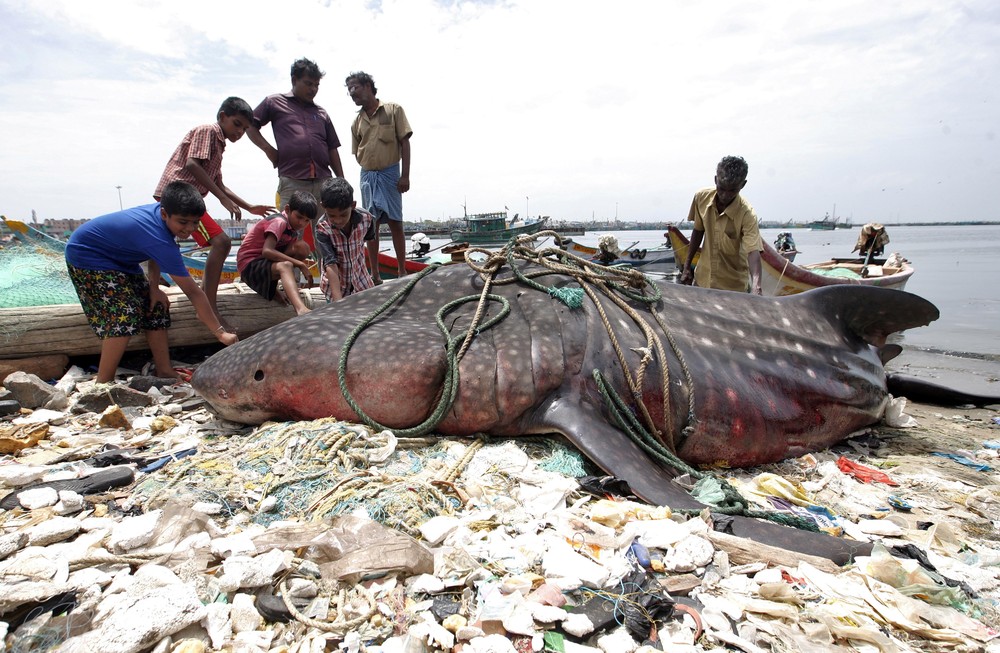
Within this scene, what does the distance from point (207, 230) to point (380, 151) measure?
2.20 m

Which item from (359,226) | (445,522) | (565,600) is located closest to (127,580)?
(445,522)

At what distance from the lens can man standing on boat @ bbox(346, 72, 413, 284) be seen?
6.30 m

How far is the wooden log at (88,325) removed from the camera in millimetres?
4434

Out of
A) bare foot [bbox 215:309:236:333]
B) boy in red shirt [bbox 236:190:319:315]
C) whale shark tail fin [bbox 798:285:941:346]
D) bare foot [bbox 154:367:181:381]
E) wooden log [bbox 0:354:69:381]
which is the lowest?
bare foot [bbox 154:367:181:381]

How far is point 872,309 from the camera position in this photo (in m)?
4.05

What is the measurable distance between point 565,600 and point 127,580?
56.5 inches

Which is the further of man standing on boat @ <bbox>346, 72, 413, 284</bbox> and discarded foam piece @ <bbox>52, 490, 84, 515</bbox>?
man standing on boat @ <bbox>346, 72, 413, 284</bbox>

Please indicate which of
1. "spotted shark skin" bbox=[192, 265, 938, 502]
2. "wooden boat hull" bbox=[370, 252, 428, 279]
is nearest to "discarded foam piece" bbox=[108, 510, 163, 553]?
"spotted shark skin" bbox=[192, 265, 938, 502]

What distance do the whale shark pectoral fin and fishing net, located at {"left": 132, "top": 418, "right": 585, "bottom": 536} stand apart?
128 mm

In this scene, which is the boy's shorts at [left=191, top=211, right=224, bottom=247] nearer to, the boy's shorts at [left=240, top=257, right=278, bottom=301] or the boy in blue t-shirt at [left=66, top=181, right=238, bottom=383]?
the boy's shorts at [left=240, top=257, right=278, bottom=301]

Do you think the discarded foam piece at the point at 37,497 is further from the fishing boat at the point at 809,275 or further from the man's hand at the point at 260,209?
the fishing boat at the point at 809,275

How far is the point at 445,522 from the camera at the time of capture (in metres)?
2.27

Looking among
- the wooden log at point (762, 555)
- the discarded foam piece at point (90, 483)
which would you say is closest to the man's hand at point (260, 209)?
the discarded foam piece at point (90, 483)

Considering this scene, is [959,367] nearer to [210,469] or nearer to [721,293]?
[721,293]
